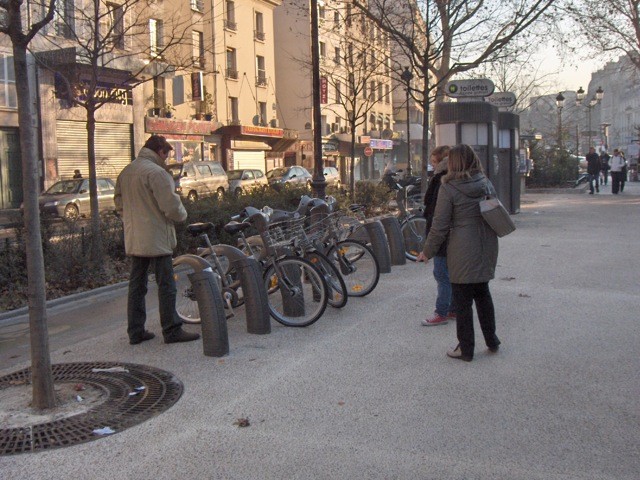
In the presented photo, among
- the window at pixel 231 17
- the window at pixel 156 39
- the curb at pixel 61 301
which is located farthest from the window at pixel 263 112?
the curb at pixel 61 301

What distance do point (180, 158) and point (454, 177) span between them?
3168 cm

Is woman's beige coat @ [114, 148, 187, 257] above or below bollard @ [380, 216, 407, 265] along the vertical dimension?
above

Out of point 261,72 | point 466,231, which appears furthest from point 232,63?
point 466,231

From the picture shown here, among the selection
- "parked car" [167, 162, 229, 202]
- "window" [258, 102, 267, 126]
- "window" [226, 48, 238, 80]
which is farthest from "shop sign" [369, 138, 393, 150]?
"parked car" [167, 162, 229, 202]

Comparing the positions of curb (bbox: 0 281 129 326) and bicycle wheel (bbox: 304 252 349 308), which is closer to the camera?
bicycle wheel (bbox: 304 252 349 308)

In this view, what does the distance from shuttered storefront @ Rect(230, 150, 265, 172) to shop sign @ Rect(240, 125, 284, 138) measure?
1496mm

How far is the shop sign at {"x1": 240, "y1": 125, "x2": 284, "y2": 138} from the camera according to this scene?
4142cm

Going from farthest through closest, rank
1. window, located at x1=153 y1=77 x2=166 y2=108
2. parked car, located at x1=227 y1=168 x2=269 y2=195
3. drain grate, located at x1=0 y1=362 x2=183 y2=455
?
window, located at x1=153 y1=77 x2=166 y2=108
parked car, located at x1=227 y1=168 x2=269 y2=195
drain grate, located at x1=0 y1=362 x2=183 y2=455

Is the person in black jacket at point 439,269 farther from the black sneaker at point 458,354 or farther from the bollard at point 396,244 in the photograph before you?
the bollard at point 396,244

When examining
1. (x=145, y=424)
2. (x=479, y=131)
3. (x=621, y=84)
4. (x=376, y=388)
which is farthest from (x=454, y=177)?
(x=621, y=84)

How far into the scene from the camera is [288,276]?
6711 millimetres

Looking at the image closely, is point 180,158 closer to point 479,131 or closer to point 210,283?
point 479,131

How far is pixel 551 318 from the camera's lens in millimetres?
6746

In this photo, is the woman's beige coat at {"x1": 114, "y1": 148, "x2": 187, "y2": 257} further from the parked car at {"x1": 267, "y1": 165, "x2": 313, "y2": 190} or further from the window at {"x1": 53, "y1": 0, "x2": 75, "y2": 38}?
the parked car at {"x1": 267, "y1": 165, "x2": 313, "y2": 190}
